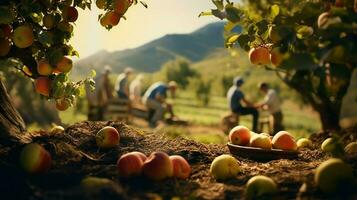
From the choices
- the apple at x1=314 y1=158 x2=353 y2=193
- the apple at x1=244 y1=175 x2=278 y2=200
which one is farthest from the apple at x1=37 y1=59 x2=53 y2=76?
the apple at x1=314 y1=158 x2=353 y2=193

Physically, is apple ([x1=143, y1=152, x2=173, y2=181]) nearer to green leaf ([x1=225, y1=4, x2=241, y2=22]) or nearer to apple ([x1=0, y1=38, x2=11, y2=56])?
green leaf ([x1=225, y1=4, x2=241, y2=22])

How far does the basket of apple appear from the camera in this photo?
4.48 metres

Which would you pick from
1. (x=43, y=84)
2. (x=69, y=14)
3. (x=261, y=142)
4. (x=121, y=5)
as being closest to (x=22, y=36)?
(x=69, y=14)

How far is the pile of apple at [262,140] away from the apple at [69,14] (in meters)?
1.80

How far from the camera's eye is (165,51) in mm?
117000

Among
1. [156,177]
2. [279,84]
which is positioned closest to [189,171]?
[156,177]

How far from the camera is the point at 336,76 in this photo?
2.69 m

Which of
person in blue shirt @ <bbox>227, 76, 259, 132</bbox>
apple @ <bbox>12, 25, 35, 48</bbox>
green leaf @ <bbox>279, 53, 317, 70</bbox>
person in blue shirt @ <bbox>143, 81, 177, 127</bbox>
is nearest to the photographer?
green leaf @ <bbox>279, 53, 317, 70</bbox>

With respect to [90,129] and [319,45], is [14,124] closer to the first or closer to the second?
[90,129]

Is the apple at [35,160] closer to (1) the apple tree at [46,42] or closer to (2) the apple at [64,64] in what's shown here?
(1) the apple tree at [46,42]

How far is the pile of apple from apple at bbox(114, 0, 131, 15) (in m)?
1.53

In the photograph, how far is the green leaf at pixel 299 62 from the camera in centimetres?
261

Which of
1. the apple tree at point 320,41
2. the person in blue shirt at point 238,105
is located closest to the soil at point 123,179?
the apple tree at point 320,41

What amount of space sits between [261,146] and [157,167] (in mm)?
1566
